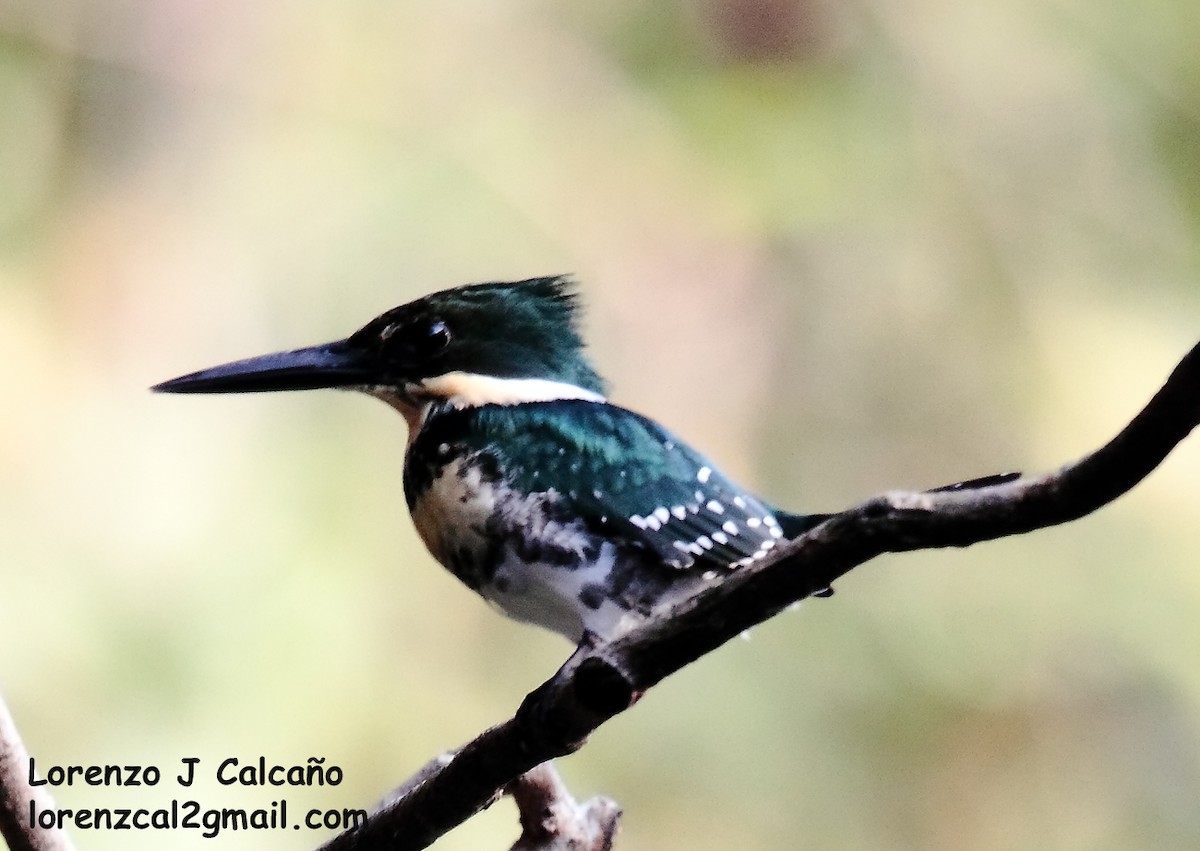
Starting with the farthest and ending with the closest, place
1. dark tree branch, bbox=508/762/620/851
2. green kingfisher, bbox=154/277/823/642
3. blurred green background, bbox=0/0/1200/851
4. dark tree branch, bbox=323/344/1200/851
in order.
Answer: blurred green background, bbox=0/0/1200/851, dark tree branch, bbox=508/762/620/851, green kingfisher, bbox=154/277/823/642, dark tree branch, bbox=323/344/1200/851

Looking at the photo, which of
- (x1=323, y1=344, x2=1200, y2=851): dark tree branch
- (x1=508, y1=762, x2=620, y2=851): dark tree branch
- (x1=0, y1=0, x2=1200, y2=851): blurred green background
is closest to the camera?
(x1=323, y1=344, x2=1200, y2=851): dark tree branch

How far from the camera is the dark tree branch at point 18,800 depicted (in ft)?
2.69

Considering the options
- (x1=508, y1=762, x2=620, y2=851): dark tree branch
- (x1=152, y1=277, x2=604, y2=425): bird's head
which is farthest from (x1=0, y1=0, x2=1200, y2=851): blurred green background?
(x1=152, y1=277, x2=604, y2=425): bird's head

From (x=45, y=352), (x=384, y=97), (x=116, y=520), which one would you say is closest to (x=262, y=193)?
(x=384, y=97)

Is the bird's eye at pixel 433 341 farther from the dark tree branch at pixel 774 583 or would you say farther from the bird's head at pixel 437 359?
the dark tree branch at pixel 774 583

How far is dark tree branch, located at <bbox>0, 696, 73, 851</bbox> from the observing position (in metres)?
0.82

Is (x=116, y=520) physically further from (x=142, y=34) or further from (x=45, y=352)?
(x=142, y=34)

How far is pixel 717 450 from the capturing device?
1511 mm

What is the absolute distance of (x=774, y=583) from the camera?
59 cm

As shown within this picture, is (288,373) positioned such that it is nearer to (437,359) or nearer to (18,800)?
(437,359)

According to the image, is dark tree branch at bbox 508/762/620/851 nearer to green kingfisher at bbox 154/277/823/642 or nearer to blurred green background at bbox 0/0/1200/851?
green kingfisher at bbox 154/277/823/642

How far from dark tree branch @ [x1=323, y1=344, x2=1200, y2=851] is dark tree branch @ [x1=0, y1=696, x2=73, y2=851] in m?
0.23

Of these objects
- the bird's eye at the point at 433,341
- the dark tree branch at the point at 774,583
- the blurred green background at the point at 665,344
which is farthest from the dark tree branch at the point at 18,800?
the blurred green background at the point at 665,344

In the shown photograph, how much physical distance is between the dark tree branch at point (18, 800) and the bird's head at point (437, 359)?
24 cm
